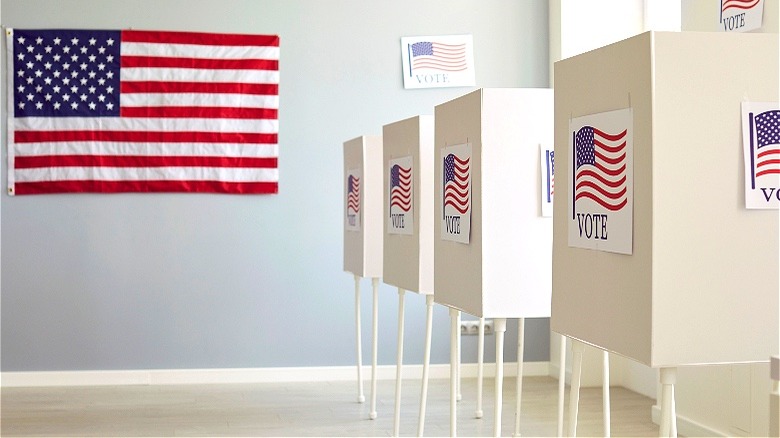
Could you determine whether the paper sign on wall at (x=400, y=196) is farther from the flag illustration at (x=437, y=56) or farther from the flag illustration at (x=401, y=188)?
the flag illustration at (x=437, y=56)

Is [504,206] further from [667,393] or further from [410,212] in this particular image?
[667,393]

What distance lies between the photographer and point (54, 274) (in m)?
4.97

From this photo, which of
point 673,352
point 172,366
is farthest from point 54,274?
point 673,352

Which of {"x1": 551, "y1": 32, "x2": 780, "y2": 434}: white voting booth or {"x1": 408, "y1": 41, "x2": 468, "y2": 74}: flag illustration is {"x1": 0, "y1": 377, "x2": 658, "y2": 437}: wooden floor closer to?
{"x1": 408, "y1": 41, "x2": 468, "y2": 74}: flag illustration

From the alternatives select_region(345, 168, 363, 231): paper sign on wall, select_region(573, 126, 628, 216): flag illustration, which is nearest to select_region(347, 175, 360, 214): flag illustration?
select_region(345, 168, 363, 231): paper sign on wall

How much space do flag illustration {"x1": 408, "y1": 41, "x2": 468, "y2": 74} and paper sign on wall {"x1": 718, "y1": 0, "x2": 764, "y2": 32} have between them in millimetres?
1959

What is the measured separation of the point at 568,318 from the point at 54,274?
3.58 metres

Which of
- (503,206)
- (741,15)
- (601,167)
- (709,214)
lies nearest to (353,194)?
(503,206)

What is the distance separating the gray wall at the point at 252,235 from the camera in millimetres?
4961

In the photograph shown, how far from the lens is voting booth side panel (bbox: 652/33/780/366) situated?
1758mm

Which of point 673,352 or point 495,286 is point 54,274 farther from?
point 673,352

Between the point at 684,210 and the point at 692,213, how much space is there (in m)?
0.02

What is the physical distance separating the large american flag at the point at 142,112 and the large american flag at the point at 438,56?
0.75 meters

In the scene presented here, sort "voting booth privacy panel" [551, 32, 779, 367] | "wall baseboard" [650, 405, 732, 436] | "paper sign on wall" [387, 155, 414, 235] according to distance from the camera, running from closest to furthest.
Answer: "voting booth privacy panel" [551, 32, 779, 367], "paper sign on wall" [387, 155, 414, 235], "wall baseboard" [650, 405, 732, 436]
